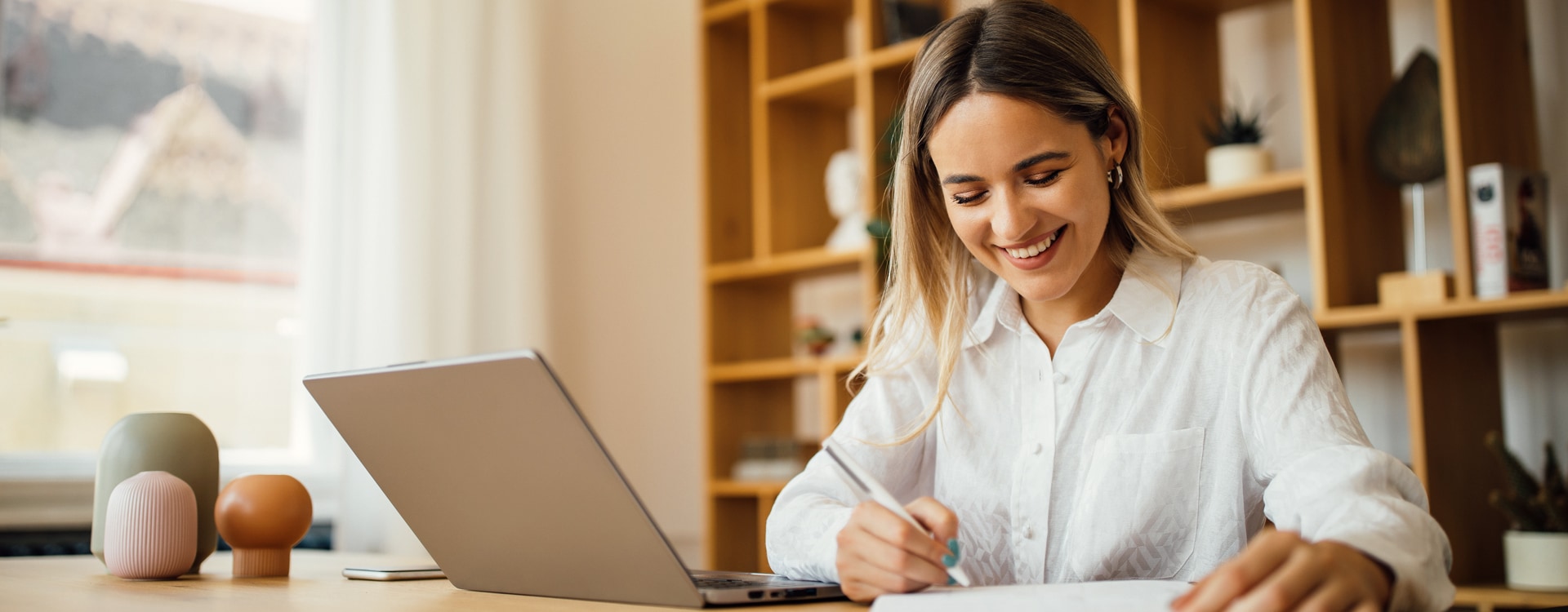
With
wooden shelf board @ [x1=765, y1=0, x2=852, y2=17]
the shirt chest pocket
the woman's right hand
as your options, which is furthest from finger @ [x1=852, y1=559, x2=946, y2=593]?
wooden shelf board @ [x1=765, y1=0, x2=852, y2=17]

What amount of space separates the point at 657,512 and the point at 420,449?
237 cm

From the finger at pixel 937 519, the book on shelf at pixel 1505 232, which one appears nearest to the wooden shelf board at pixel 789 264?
the book on shelf at pixel 1505 232

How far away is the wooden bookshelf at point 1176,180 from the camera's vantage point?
1.95 m

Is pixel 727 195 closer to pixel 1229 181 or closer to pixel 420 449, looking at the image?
pixel 1229 181

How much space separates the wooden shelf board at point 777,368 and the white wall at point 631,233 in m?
0.30

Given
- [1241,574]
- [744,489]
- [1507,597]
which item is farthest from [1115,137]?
[744,489]

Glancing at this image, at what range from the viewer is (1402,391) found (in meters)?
2.23

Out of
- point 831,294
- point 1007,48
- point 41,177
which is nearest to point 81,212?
point 41,177

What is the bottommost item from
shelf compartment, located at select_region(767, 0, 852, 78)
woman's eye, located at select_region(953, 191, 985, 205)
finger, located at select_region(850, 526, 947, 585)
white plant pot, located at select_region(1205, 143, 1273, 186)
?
finger, located at select_region(850, 526, 947, 585)

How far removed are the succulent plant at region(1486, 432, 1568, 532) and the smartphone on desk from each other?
5.04 ft

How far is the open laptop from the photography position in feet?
2.71

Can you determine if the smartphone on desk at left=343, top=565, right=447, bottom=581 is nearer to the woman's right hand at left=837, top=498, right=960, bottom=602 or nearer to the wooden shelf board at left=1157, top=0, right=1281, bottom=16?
the woman's right hand at left=837, top=498, right=960, bottom=602

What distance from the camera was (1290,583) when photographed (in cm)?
65

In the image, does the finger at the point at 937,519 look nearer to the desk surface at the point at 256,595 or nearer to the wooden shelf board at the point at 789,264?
the desk surface at the point at 256,595
